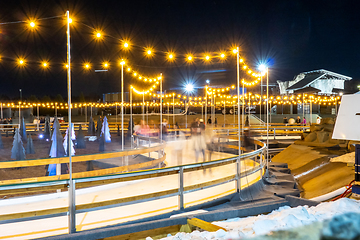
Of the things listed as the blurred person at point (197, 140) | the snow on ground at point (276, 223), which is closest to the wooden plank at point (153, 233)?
the snow on ground at point (276, 223)

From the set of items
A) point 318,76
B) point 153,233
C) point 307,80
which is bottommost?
point 153,233

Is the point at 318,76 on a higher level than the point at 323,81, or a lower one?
higher

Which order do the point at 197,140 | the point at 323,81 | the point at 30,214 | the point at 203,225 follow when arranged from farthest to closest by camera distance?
the point at 323,81
the point at 197,140
the point at 203,225
the point at 30,214

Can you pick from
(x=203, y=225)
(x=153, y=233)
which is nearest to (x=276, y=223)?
(x=203, y=225)

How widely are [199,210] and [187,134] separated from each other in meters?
13.3

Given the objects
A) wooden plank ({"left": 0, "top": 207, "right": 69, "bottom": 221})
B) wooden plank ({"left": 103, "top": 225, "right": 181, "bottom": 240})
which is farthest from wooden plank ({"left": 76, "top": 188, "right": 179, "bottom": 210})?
wooden plank ({"left": 103, "top": 225, "right": 181, "bottom": 240})

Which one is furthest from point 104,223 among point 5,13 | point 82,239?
point 5,13

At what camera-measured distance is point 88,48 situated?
40.8 feet

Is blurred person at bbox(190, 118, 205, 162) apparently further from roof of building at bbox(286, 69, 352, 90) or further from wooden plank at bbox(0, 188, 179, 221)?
roof of building at bbox(286, 69, 352, 90)

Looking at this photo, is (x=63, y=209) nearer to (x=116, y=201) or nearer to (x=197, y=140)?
(x=116, y=201)

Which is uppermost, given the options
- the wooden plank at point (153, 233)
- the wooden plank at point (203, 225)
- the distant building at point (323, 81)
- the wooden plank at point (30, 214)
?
the distant building at point (323, 81)

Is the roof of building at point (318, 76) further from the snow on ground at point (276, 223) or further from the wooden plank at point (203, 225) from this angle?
the wooden plank at point (203, 225)

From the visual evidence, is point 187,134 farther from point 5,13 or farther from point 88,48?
point 5,13

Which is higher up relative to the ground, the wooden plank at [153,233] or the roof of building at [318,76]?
the roof of building at [318,76]
